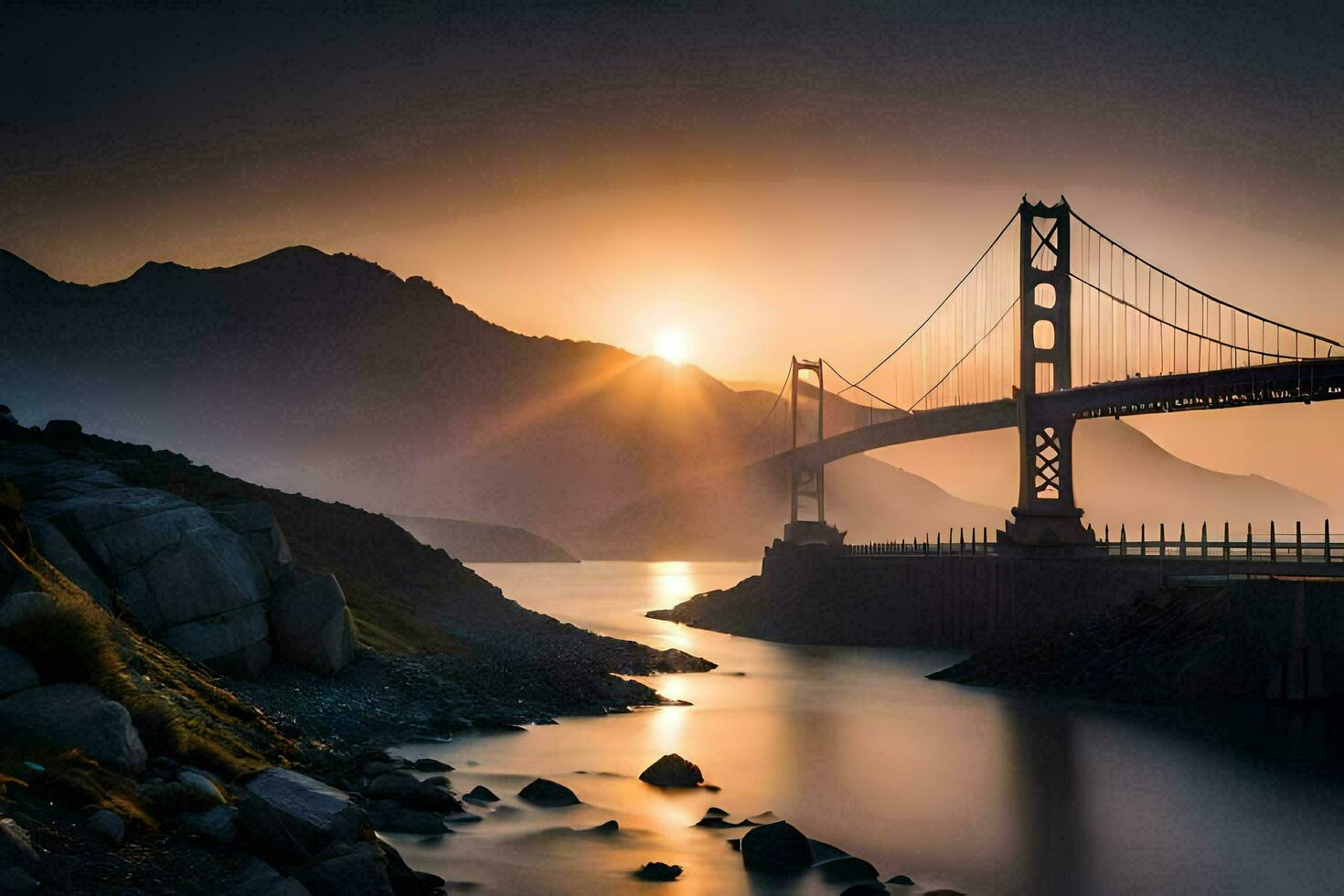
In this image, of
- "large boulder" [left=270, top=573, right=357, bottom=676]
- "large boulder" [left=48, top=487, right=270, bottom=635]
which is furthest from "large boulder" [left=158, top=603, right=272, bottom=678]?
"large boulder" [left=270, top=573, right=357, bottom=676]

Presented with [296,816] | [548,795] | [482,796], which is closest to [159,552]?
[482,796]

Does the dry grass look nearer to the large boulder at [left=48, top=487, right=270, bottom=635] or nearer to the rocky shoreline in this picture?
the rocky shoreline

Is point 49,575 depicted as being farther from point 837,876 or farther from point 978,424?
point 978,424

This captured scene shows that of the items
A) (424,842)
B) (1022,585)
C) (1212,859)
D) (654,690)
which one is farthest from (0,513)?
(1022,585)

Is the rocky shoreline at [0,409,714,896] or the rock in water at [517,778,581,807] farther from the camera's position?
the rock in water at [517,778,581,807]

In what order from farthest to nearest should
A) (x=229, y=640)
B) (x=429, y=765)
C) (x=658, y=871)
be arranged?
(x=229, y=640)
(x=429, y=765)
(x=658, y=871)

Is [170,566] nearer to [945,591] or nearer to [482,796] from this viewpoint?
[482,796]

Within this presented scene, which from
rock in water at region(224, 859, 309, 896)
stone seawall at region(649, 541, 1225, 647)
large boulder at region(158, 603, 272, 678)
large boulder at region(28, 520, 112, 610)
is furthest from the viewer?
stone seawall at region(649, 541, 1225, 647)

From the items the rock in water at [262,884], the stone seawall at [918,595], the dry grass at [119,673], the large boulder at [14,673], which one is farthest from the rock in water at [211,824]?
the stone seawall at [918,595]
